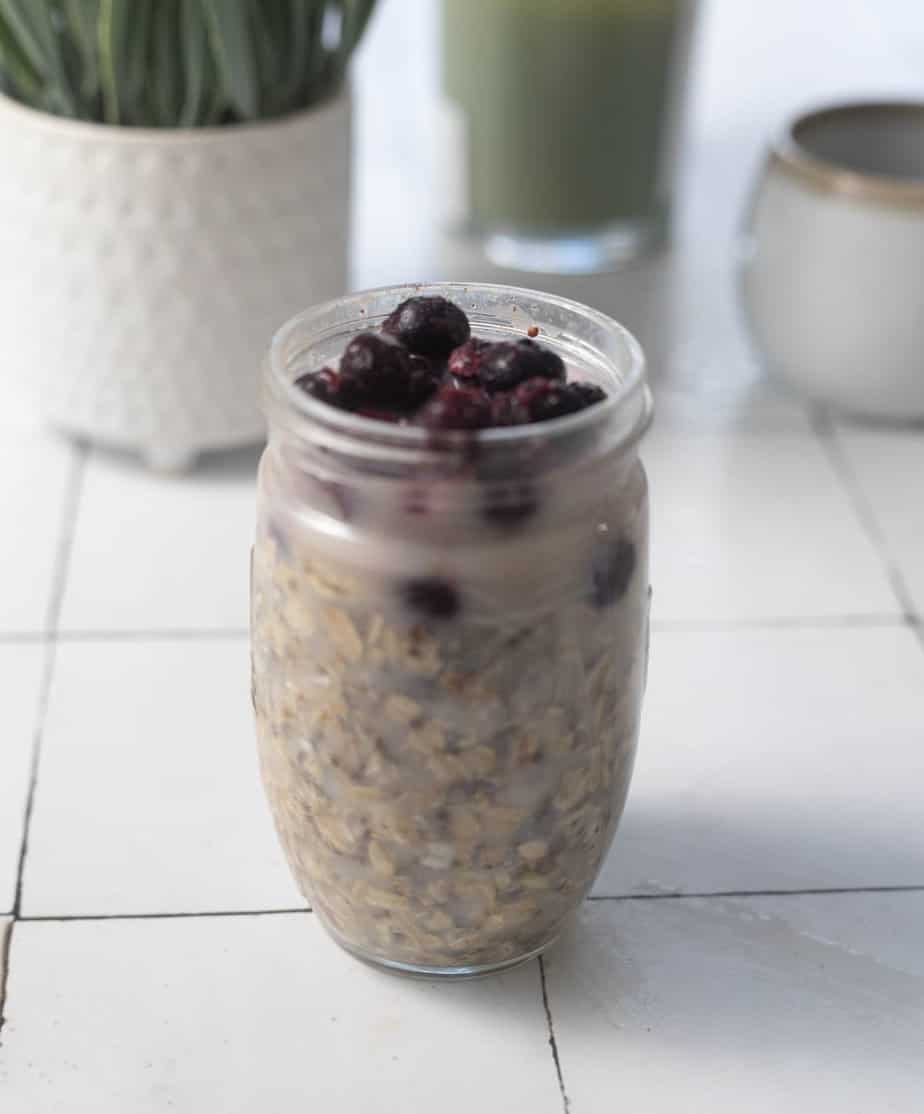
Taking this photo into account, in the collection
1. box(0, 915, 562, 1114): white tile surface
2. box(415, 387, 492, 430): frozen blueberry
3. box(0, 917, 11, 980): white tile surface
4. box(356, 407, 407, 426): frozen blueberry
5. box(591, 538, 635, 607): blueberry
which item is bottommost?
box(0, 917, 11, 980): white tile surface

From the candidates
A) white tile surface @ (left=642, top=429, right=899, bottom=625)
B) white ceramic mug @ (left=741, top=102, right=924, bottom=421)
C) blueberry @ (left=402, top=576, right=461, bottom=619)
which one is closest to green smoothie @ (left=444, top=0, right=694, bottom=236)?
white ceramic mug @ (left=741, top=102, right=924, bottom=421)

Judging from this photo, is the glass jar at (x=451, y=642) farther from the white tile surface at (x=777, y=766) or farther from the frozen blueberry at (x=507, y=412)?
the white tile surface at (x=777, y=766)

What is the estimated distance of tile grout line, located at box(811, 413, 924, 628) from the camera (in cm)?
114

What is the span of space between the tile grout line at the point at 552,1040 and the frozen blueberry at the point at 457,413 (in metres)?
0.32

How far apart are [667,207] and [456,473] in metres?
1.01

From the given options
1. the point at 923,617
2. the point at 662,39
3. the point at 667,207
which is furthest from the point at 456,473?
the point at 667,207

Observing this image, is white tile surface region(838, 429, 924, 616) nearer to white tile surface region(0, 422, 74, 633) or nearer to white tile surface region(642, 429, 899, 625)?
white tile surface region(642, 429, 899, 625)

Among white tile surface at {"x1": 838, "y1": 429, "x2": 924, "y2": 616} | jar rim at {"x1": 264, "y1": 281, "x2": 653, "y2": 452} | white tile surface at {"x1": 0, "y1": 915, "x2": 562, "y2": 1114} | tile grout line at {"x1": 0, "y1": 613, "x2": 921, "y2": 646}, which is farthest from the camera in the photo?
white tile surface at {"x1": 838, "y1": 429, "x2": 924, "y2": 616}

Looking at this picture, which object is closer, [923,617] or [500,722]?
[500,722]

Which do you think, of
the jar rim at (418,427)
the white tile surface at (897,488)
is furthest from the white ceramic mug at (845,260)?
the jar rim at (418,427)

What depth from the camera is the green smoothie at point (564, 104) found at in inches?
55.9

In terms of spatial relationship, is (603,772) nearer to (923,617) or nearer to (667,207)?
(923,617)

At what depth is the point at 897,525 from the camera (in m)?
1.23

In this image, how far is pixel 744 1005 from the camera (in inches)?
32.5
